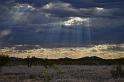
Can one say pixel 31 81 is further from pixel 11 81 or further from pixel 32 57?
pixel 32 57

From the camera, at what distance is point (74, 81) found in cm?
5969

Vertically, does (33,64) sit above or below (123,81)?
below

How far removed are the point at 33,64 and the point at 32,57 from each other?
6146 millimetres

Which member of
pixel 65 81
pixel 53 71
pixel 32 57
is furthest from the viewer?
pixel 32 57

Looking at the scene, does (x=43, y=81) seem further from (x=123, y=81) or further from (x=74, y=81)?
(x=123, y=81)

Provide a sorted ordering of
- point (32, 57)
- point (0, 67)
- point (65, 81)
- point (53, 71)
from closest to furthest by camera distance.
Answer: point (65, 81) < point (53, 71) < point (0, 67) < point (32, 57)

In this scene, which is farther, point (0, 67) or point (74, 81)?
point (0, 67)

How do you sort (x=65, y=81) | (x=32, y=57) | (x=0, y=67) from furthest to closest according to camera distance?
(x=32, y=57), (x=0, y=67), (x=65, y=81)

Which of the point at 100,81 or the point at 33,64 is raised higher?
the point at 100,81

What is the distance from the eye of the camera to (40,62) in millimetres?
153750

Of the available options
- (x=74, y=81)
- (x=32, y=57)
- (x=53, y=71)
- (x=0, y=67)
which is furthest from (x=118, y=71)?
(x=32, y=57)

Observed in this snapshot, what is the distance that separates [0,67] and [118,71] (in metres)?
37.0

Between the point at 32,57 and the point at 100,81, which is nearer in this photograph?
the point at 100,81

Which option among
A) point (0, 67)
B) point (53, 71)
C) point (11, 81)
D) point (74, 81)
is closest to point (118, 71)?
point (53, 71)
